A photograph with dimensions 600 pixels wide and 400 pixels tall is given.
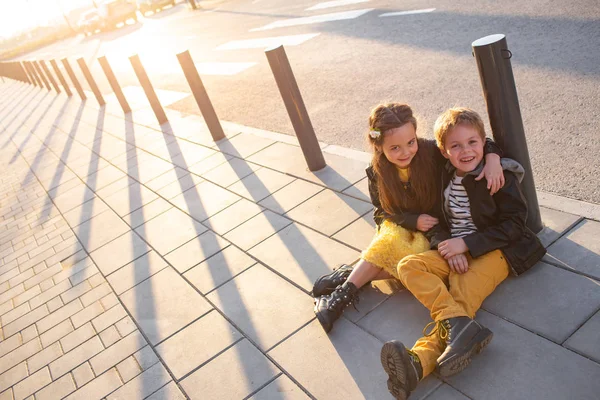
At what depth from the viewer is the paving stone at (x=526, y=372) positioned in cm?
221

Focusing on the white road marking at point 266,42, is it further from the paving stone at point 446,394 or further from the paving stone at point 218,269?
the paving stone at point 446,394

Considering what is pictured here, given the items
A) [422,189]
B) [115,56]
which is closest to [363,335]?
[422,189]

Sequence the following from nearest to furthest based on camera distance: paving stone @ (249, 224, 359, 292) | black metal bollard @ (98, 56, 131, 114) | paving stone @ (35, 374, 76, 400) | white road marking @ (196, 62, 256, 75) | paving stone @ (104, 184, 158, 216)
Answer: paving stone @ (35, 374, 76, 400)
paving stone @ (249, 224, 359, 292)
paving stone @ (104, 184, 158, 216)
black metal bollard @ (98, 56, 131, 114)
white road marking @ (196, 62, 256, 75)

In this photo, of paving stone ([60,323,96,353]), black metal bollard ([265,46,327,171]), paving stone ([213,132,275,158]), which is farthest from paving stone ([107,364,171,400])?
paving stone ([213,132,275,158])

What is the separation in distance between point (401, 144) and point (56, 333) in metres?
2.74

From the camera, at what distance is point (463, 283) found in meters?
2.75

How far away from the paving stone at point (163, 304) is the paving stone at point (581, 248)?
6.94 feet

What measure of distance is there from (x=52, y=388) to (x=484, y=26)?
681 centimetres

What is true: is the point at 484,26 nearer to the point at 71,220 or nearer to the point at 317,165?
the point at 317,165

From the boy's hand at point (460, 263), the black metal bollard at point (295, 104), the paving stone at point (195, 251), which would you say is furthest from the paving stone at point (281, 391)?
the black metal bollard at point (295, 104)

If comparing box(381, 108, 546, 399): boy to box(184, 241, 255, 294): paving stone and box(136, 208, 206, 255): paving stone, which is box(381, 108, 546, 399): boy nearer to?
box(184, 241, 255, 294): paving stone

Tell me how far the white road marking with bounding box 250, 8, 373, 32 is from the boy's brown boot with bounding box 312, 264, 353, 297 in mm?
8917

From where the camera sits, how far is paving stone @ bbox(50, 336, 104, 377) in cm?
348

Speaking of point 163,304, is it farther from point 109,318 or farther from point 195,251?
point 195,251
